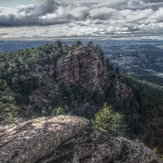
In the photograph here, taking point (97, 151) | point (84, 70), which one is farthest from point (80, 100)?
point (97, 151)

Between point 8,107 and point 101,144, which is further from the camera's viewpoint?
point 8,107

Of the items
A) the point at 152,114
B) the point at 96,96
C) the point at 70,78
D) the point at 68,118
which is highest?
the point at 68,118

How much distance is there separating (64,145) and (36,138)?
6.15 meters

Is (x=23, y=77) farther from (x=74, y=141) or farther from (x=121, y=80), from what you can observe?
(x=74, y=141)

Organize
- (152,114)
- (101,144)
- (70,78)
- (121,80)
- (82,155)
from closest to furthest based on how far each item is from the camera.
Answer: (82,155)
(101,144)
(152,114)
(70,78)
(121,80)

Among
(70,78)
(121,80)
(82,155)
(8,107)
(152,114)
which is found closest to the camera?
(82,155)

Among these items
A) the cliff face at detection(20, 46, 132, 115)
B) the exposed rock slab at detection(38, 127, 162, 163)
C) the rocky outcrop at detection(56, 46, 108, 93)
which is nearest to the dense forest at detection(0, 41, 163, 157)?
the cliff face at detection(20, 46, 132, 115)

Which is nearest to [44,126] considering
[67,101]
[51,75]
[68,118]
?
[68,118]

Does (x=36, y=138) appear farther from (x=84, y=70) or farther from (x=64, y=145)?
(x=84, y=70)

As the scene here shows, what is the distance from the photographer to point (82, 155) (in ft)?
136

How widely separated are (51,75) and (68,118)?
116387 millimetres

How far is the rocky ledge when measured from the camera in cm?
3675

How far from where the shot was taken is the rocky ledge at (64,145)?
3675cm

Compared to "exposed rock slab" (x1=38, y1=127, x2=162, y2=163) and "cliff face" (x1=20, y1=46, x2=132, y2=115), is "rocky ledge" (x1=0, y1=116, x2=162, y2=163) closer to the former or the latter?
"exposed rock slab" (x1=38, y1=127, x2=162, y2=163)
